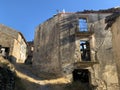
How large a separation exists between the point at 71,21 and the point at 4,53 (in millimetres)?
9426

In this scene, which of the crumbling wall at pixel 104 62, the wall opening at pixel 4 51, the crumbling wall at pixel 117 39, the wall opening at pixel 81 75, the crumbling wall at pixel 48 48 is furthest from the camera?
the wall opening at pixel 4 51

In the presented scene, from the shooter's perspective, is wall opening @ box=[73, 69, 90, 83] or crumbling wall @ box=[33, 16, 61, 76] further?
crumbling wall @ box=[33, 16, 61, 76]

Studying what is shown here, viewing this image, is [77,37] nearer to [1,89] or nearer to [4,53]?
[4,53]

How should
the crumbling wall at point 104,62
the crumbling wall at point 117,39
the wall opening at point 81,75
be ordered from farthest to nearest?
the wall opening at point 81,75
the crumbling wall at point 104,62
the crumbling wall at point 117,39

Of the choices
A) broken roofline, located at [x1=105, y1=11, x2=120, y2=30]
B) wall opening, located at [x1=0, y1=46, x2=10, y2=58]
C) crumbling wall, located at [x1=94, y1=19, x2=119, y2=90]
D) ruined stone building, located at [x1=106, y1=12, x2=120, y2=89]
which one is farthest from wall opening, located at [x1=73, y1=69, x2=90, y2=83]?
broken roofline, located at [x1=105, y1=11, x2=120, y2=30]

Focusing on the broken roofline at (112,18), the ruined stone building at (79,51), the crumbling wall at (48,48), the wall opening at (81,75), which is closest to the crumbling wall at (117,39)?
the broken roofline at (112,18)

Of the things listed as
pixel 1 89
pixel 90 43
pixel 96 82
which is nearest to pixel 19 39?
pixel 90 43

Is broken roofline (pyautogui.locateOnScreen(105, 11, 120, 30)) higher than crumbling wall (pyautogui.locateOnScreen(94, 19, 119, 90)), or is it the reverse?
broken roofline (pyautogui.locateOnScreen(105, 11, 120, 30))

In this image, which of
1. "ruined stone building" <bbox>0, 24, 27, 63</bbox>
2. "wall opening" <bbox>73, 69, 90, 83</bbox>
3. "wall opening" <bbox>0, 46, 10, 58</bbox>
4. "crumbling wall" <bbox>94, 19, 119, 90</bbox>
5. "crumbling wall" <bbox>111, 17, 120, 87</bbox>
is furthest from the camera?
"ruined stone building" <bbox>0, 24, 27, 63</bbox>

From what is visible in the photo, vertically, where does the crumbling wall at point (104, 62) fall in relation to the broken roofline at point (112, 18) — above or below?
below

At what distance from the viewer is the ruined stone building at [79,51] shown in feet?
70.1

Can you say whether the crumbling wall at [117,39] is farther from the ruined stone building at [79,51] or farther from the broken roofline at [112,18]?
the ruined stone building at [79,51]

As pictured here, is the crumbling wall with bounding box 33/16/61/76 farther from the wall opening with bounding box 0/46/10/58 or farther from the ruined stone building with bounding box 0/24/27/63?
the wall opening with bounding box 0/46/10/58

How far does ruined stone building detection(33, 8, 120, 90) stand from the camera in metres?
21.4
